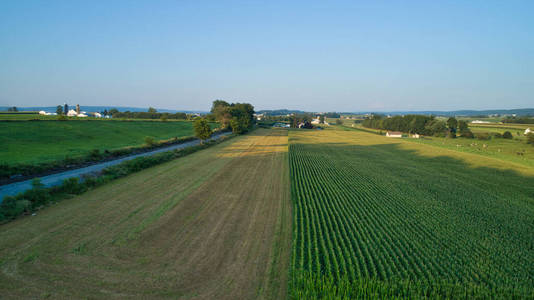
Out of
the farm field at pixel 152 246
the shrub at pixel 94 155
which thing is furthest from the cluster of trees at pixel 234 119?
the farm field at pixel 152 246

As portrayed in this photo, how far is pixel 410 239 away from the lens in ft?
43.5

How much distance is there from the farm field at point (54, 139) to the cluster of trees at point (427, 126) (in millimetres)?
103950

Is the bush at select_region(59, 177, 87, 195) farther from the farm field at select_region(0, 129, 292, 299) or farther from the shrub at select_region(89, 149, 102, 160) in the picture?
the shrub at select_region(89, 149, 102, 160)

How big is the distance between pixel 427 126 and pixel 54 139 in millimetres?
117755

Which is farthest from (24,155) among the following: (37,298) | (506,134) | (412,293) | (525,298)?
(506,134)

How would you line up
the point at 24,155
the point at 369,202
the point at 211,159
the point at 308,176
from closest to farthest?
the point at 369,202 → the point at 308,176 → the point at 24,155 → the point at 211,159

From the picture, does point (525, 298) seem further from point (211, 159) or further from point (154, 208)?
point (211, 159)

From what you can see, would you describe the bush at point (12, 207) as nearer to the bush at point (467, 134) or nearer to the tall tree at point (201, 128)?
the tall tree at point (201, 128)

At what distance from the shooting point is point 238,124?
278ft

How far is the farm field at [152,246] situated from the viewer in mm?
8961

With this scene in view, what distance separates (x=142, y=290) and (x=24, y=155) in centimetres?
3541

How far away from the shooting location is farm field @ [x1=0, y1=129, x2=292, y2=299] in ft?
29.4

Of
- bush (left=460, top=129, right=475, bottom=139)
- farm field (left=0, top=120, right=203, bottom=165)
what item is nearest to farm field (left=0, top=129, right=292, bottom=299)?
farm field (left=0, top=120, right=203, bottom=165)

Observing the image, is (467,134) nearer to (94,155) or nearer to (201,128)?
(201,128)
